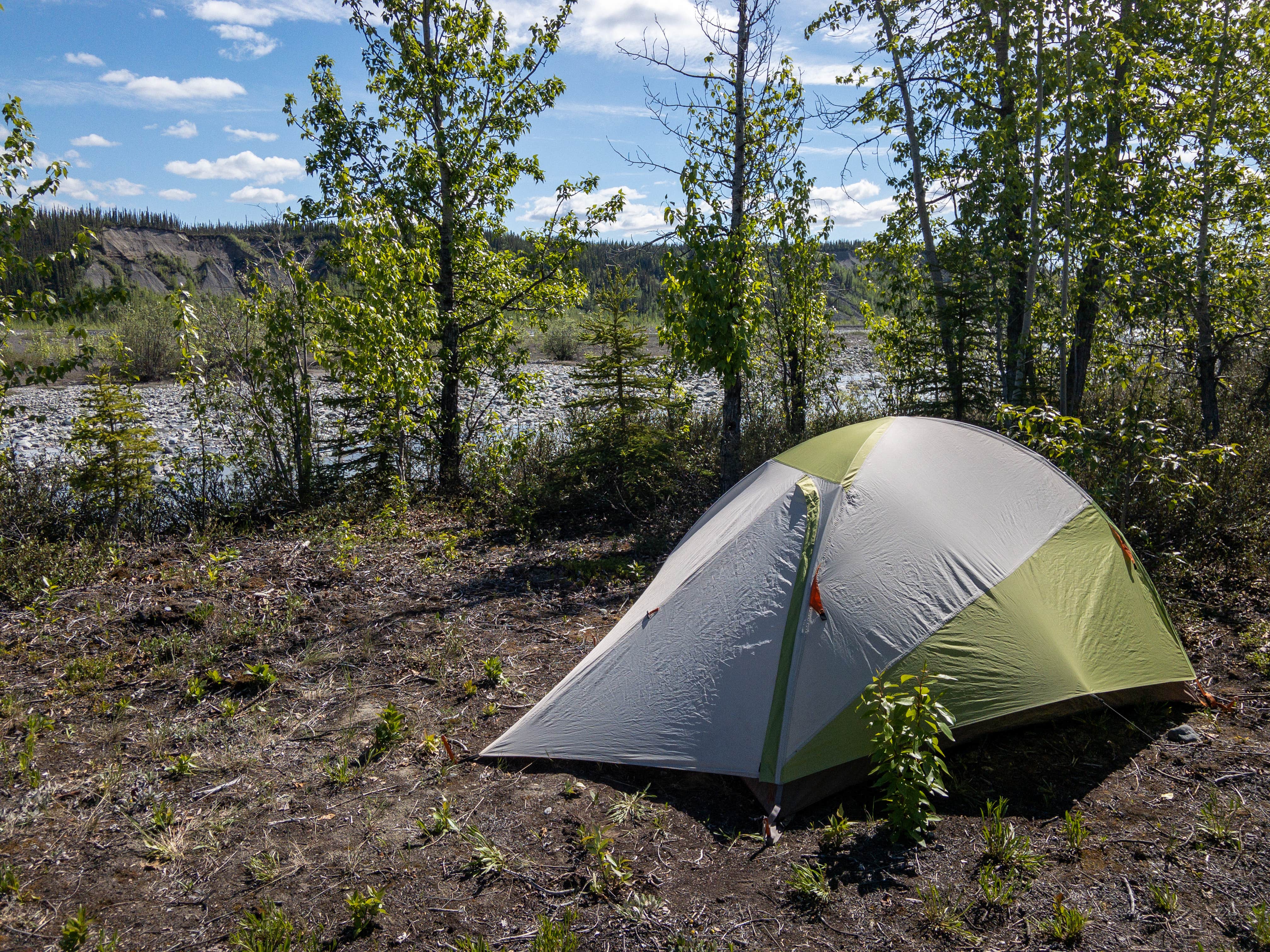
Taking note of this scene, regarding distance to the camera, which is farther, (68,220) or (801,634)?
(68,220)

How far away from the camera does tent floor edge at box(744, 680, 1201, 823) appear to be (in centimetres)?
374

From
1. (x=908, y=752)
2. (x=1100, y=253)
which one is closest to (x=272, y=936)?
(x=908, y=752)

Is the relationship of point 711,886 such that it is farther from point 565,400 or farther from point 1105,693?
point 565,400

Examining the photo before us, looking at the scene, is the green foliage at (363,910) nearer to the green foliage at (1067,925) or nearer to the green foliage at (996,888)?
the green foliage at (996,888)

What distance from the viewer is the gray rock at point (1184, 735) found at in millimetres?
4121

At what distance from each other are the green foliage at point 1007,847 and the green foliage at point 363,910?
2.65 m

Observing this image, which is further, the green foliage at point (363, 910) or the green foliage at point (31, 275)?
the green foliage at point (31, 275)

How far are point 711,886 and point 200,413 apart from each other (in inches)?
318

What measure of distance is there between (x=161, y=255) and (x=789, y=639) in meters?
67.7

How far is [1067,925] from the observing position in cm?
288

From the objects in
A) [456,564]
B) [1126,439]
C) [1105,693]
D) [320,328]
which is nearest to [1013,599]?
[1105,693]

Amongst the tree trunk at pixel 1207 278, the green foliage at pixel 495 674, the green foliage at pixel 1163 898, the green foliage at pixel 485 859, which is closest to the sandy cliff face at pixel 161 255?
the green foliage at pixel 495 674

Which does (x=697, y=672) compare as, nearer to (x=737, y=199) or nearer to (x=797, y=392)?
(x=737, y=199)

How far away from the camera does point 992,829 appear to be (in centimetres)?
345
